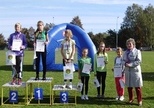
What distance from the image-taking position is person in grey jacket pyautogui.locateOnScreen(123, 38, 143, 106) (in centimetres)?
977

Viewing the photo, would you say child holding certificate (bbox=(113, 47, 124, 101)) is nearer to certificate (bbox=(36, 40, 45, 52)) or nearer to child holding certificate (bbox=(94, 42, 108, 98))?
child holding certificate (bbox=(94, 42, 108, 98))

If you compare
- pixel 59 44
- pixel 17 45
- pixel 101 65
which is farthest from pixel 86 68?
pixel 59 44

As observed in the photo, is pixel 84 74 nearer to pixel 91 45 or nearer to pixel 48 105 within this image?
pixel 48 105

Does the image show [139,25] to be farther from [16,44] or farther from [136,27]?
[16,44]

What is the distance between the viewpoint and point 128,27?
94.2 meters

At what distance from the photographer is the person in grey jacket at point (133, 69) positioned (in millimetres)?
9766

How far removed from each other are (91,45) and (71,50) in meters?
8.90

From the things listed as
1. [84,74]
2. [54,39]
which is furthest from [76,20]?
[84,74]

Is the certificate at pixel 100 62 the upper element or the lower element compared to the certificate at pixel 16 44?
lower

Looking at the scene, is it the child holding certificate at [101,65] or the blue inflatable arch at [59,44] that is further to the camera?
the blue inflatable arch at [59,44]

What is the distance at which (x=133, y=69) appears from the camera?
984cm

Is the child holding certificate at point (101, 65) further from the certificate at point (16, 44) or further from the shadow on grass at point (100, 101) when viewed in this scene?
the certificate at point (16, 44)

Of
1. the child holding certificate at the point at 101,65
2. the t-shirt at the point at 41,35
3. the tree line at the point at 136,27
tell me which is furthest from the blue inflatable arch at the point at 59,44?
the tree line at the point at 136,27

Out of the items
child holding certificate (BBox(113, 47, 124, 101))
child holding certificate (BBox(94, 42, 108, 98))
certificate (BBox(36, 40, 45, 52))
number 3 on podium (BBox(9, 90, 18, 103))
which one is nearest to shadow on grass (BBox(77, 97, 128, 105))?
child holding certificate (BBox(113, 47, 124, 101))
